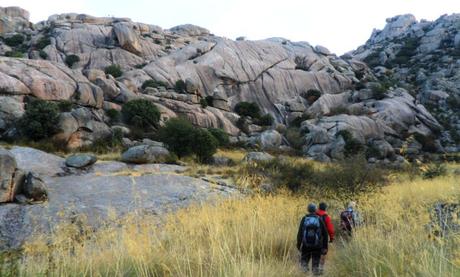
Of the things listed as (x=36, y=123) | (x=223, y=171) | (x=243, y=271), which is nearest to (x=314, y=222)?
(x=243, y=271)

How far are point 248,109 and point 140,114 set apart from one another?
19.3 metres

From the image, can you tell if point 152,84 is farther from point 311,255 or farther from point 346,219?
point 311,255

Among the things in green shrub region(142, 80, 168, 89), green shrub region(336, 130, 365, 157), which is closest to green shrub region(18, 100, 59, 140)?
green shrub region(142, 80, 168, 89)

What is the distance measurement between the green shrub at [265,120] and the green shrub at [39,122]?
28.5m

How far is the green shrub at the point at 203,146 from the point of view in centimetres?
2747

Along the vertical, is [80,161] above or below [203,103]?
below

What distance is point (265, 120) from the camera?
5156cm

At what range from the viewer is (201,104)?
4806 centimetres

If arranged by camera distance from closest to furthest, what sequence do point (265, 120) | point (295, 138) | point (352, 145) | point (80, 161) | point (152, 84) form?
point (80, 161) → point (352, 145) → point (295, 138) → point (152, 84) → point (265, 120)

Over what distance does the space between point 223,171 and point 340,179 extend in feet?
24.1

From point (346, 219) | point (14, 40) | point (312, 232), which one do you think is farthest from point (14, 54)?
point (312, 232)

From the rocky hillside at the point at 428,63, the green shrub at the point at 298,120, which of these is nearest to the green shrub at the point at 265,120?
the green shrub at the point at 298,120

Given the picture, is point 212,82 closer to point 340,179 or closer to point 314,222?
point 340,179

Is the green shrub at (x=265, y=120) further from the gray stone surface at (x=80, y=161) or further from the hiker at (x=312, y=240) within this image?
the hiker at (x=312, y=240)
